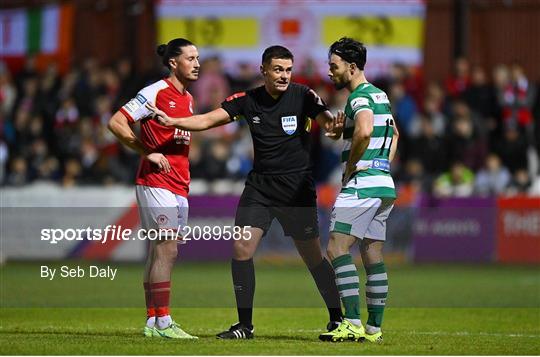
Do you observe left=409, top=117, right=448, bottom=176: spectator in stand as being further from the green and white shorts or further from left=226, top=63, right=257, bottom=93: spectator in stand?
the green and white shorts

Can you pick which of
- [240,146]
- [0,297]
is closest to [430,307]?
[0,297]

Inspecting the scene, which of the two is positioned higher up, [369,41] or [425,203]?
[369,41]

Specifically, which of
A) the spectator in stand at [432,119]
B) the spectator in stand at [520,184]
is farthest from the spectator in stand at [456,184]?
the spectator in stand at [432,119]

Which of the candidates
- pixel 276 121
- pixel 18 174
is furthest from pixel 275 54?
pixel 18 174

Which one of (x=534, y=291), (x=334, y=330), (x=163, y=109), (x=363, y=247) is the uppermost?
(x=163, y=109)

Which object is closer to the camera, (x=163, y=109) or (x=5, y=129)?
(x=163, y=109)

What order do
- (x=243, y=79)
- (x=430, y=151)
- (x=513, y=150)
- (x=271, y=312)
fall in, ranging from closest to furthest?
(x=271, y=312) → (x=513, y=150) → (x=430, y=151) → (x=243, y=79)

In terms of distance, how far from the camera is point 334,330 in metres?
11.3

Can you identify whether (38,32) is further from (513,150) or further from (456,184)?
(513,150)

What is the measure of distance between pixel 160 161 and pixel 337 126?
1655mm

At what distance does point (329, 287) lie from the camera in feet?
38.9

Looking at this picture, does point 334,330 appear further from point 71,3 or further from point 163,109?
point 71,3

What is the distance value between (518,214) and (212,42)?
743 cm

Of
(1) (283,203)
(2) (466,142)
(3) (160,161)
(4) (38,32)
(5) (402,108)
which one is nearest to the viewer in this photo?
(3) (160,161)
